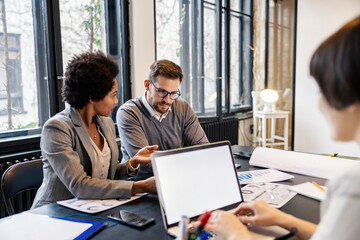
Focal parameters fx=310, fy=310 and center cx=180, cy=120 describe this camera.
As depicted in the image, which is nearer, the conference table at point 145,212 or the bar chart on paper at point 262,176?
the conference table at point 145,212

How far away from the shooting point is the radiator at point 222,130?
3787 mm

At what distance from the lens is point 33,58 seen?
2.29m

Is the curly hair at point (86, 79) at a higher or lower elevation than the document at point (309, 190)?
higher

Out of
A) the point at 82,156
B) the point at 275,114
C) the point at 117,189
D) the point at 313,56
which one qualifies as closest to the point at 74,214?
the point at 117,189

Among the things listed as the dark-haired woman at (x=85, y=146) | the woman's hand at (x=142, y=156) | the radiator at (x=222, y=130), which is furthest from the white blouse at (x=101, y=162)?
the radiator at (x=222, y=130)

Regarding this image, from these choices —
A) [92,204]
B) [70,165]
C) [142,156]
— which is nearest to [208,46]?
[142,156]

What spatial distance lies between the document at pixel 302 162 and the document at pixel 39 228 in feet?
3.37

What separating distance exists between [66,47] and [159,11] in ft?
4.02

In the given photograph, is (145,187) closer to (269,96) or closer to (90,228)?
(90,228)

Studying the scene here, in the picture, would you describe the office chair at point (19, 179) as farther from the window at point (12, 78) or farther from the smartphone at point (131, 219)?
the window at point (12, 78)

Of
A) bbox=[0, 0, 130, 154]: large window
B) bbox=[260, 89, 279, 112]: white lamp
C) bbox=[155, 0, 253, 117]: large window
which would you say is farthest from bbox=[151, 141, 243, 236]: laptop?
bbox=[260, 89, 279, 112]: white lamp

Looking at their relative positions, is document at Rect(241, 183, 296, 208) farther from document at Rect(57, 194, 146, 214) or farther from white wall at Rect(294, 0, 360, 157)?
white wall at Rect(294, 0, 360, 157)

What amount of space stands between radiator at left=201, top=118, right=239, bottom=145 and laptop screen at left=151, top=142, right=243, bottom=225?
8.55 feet

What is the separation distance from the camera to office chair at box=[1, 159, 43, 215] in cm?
140
